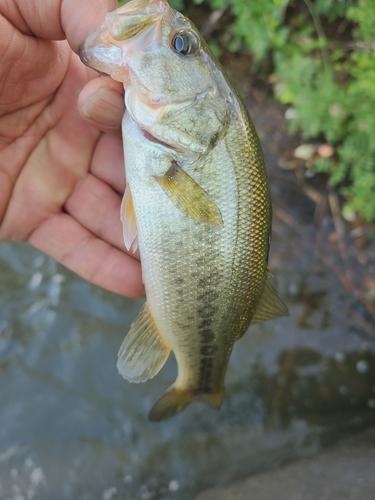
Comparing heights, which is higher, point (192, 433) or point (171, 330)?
point (171, 330)

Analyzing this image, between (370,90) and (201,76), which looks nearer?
(201,76)

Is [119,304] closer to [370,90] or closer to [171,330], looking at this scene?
[171,330]

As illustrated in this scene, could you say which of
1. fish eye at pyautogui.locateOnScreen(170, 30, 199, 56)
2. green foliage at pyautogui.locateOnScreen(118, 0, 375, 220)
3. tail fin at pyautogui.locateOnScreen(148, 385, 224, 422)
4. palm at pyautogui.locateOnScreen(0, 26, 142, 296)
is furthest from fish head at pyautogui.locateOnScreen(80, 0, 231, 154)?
green foliage at pyautogui.locateOnScreen(118, 0, 375, 220)

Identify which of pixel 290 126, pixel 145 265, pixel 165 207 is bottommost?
pixel 290 126

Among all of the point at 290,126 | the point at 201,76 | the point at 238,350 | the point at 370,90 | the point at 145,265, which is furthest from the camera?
the point at 290,126

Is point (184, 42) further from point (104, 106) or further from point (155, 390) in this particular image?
point (155, 390)

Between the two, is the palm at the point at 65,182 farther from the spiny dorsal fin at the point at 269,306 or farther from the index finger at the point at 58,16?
the spiny dorsal fin at the point at 269,306

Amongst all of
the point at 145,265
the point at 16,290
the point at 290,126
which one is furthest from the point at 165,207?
the point at 290,126

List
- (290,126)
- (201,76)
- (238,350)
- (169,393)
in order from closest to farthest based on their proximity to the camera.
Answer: (201,76)
(169,393)
(238,350)
(290,126)
